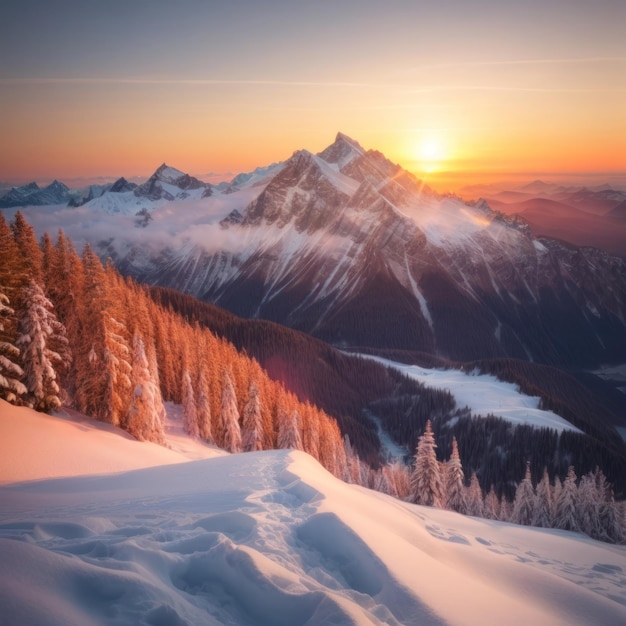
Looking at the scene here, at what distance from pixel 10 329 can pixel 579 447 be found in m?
123

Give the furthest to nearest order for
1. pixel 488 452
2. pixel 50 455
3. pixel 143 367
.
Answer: pixel 488 452 < pixel 143 367 < pixel 50 455

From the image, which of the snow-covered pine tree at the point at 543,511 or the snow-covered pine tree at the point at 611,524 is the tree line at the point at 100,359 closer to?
the snow-covered pine tree at the point at 543,511

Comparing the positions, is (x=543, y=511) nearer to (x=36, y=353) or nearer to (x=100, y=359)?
(x=100, y=359)

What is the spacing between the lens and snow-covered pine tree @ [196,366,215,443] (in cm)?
4775

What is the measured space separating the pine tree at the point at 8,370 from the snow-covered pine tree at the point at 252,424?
90.1ft

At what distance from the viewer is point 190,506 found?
11.7 m

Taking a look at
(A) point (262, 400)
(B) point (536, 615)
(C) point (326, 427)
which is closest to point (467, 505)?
(C) point (326, 427)

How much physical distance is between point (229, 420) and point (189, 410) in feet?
16.5

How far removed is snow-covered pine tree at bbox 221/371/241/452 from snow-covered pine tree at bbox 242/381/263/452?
1173 mm

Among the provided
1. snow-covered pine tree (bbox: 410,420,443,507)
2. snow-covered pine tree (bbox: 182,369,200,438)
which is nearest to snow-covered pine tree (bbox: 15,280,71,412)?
snow-covered pine tree (bbox: 182,369,200,438)

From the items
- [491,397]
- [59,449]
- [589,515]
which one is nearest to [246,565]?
[59,449]

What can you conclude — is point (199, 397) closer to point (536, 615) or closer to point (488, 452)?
point (536, 615)

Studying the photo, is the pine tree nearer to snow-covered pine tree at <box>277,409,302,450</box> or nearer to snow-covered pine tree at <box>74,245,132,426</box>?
snow-covered pine tree at <box>74,245,132,426</box>

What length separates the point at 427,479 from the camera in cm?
4200
